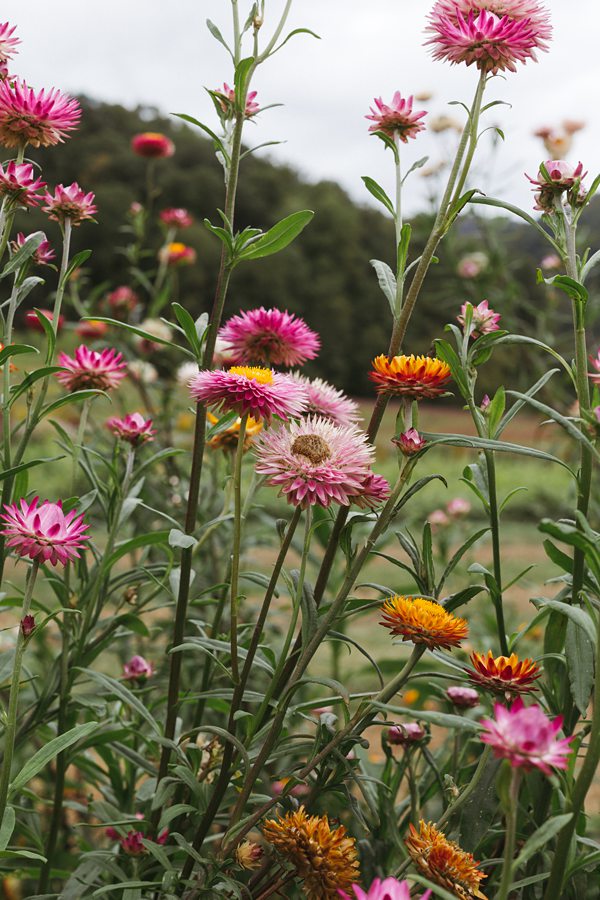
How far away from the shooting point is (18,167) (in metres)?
0.72

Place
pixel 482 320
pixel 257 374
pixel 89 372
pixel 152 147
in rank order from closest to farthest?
pixel 257 374, pixel 482 320, pixel 89 372, pixel 152 147

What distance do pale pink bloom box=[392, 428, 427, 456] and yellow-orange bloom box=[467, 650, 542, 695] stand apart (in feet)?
0.52

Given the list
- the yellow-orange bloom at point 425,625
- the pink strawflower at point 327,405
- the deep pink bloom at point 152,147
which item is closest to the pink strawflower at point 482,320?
the pink strawflower at point 327,405

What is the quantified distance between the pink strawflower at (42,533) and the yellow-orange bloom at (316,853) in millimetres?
247

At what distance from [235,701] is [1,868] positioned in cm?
31

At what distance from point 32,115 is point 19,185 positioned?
0.07 m

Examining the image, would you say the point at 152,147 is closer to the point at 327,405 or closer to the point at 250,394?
the point at 327,405

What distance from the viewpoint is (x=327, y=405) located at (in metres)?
0.77

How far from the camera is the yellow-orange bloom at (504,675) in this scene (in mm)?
608

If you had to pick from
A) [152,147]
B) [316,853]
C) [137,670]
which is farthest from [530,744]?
[152,147]

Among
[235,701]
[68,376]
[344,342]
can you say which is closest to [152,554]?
[68,376]

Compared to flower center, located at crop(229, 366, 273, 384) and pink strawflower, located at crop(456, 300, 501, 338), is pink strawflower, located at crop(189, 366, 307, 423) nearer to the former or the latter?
flower center, located at crop(229, 366, 273, 384)

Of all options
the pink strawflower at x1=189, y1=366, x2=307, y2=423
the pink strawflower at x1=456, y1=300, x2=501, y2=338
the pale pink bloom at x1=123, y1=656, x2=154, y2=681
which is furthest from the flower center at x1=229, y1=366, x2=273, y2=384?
the pale pink bloom at x1=123, y1=656, x2=154, y2=681

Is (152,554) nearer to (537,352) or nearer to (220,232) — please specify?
(220,232)
